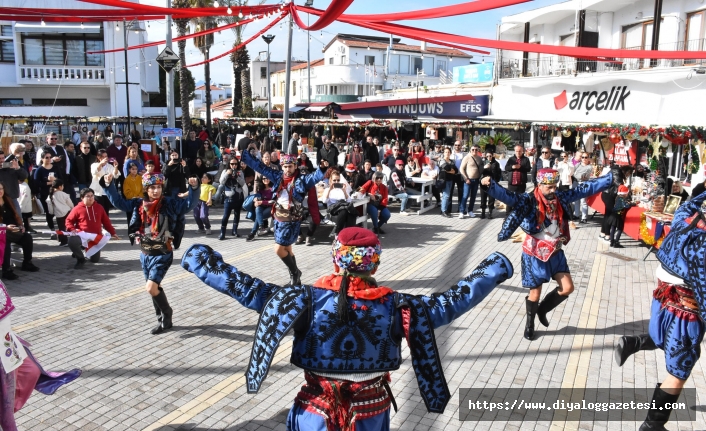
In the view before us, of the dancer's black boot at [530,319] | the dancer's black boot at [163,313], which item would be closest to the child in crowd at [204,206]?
the dancer's black boot at [163,313]

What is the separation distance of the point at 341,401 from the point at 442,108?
24.8 metres

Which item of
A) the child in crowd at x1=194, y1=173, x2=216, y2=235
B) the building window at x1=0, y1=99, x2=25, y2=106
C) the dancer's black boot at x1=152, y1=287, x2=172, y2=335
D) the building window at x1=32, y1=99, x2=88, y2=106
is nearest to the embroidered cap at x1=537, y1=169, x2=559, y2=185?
the dancer's black boot at x1=152, y1=287, x2=172, y2=335

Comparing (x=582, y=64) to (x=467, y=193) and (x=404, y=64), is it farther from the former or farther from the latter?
(x=404, y=64)

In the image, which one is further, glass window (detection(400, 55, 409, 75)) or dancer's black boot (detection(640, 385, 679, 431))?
glass window (detection(400, 55, 409, 75))

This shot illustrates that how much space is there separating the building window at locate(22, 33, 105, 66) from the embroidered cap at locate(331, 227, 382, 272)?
102 feet

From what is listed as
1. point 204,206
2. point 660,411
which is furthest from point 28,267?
point 660,411

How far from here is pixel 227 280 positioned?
9.72ft

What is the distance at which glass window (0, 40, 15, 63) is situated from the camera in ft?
98.5

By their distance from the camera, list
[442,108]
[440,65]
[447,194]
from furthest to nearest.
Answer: [440,65]
[442,108]
[447,194]

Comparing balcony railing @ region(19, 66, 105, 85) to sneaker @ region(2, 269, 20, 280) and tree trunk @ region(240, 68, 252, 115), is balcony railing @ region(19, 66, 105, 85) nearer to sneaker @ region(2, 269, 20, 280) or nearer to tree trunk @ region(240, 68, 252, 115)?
tree trunk @ region(240, 68, 252, 115)

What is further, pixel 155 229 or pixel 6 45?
pixel 6 45

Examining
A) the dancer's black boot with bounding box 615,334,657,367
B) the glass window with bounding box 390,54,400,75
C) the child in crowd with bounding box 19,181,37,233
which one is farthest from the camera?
the glass window with bounding box 390,54,400,75

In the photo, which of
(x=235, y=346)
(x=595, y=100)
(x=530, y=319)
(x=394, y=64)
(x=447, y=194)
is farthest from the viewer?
(x=394, y=64)

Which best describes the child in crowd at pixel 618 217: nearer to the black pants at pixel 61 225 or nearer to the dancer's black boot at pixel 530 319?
the dancer's black boot at pixel 530 319
